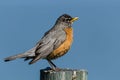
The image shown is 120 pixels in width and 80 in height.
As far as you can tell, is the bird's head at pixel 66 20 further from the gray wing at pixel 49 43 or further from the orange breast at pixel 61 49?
the orange breast at pixel 61 49

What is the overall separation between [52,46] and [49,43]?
0.11 m

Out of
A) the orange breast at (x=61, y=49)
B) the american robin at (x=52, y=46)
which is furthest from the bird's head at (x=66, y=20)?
the orange breast at (x=61, y=49)

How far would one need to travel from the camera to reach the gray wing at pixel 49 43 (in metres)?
8.49

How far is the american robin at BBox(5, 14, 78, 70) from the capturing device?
27.9 feet

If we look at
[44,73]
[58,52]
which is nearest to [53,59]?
[58,52]

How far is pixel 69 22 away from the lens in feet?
33.9

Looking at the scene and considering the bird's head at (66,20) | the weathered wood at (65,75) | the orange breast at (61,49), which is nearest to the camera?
the weathered wood at (65,75)

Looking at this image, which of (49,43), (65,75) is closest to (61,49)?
(49,43)

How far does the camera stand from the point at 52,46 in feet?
29.2

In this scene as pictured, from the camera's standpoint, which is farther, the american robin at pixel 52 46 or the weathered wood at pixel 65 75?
the american robin at pixel 52 46

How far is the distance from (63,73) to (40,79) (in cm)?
35

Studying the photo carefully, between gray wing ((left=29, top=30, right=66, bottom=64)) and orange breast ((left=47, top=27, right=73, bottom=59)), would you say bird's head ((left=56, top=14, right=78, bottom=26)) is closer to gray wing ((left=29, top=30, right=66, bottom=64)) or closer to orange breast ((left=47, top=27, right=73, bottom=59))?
gray wing ((left=29, top=30, right=66, bottom=64))

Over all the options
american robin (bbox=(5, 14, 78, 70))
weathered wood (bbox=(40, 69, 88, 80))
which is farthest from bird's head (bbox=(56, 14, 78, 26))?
weathered wood (bbox=(40, 69, 88, 80))

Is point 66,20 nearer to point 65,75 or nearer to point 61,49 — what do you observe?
point 61,49
